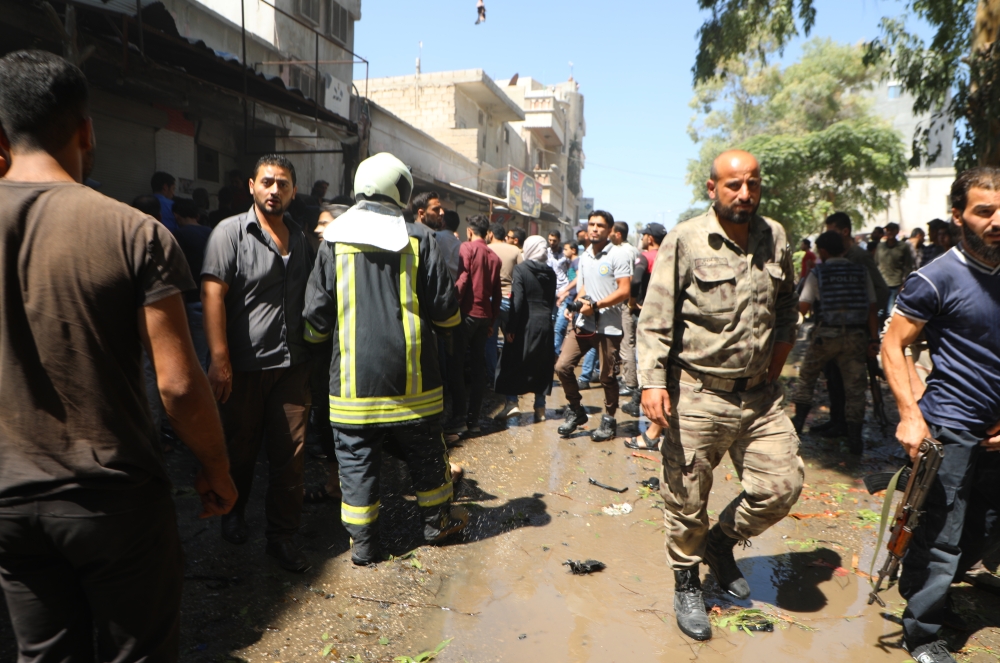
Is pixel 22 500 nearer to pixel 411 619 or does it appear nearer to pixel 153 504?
pixel 153 504

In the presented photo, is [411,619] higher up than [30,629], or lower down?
lower down

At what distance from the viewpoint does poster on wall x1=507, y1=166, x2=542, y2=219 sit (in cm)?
2558

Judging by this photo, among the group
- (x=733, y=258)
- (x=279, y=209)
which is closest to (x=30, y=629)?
(x=279, y=209)

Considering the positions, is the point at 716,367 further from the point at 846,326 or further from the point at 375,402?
the point at 846,326

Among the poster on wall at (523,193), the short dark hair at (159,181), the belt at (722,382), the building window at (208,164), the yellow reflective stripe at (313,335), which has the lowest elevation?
the belt at (722,382)

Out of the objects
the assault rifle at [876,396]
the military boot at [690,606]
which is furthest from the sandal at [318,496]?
the assault rifle at [876,396]

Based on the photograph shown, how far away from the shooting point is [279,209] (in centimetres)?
355

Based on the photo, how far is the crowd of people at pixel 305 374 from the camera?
1.55m

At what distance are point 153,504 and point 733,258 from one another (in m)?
2.58

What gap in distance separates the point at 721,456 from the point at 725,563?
741 millimetres

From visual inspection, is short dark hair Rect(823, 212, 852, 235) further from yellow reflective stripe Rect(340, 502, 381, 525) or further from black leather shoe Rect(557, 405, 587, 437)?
yellow reflective stripe Rect(340, 502, 381, 525)

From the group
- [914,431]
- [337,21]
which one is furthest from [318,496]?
[337,21]

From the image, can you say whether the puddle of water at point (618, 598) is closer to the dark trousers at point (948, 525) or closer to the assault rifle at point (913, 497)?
the dark trousers at point (948, 525)

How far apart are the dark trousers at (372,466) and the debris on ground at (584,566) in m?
0.87
